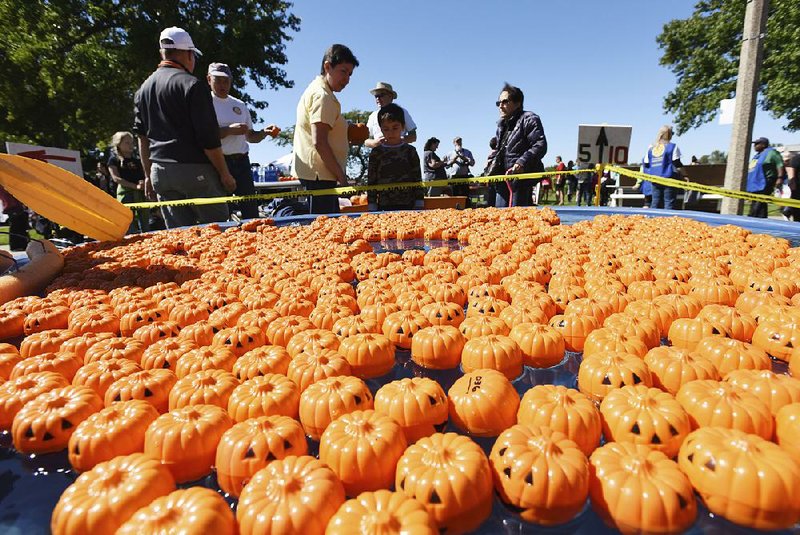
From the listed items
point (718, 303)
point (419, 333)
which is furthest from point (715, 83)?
point (419, 333)

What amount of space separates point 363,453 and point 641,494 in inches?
Result: 38.9

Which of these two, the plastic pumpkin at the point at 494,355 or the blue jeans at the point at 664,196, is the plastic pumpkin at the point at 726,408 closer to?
the plastic pumpkin at the point at 494,355

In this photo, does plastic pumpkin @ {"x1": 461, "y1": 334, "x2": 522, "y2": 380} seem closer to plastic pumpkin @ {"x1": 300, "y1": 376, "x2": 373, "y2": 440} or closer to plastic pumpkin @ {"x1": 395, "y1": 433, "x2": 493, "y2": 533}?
plastic pumpkin @ {"x1": 300, "y1": 376, "x2": 373, "y2": 440}

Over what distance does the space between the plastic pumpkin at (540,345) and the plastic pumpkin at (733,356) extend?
727 millimetres

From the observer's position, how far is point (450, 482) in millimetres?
1506

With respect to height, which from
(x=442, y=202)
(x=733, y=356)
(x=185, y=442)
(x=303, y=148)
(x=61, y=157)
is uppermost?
(x=61, y=157)

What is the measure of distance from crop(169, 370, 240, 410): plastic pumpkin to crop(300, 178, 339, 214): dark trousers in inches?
210

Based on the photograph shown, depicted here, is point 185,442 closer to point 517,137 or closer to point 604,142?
point 517,137

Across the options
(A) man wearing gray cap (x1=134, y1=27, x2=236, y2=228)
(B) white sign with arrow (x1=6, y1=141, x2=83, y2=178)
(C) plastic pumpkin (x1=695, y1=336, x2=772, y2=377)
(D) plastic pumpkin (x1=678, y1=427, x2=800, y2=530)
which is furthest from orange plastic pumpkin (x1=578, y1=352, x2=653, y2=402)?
(B) white sign with arrow (x1=6, y1=141, x2=83, y2=178)

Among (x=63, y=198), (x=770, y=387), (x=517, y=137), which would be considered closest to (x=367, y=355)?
(x=770, y=387)

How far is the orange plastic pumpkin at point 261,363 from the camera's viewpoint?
2443 millimetres

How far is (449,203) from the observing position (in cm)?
1173

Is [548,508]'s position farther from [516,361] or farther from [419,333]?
[419,333]

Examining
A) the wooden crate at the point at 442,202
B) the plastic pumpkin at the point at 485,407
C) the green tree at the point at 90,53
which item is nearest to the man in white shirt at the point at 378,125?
the wooden crate at the point at 442,202
